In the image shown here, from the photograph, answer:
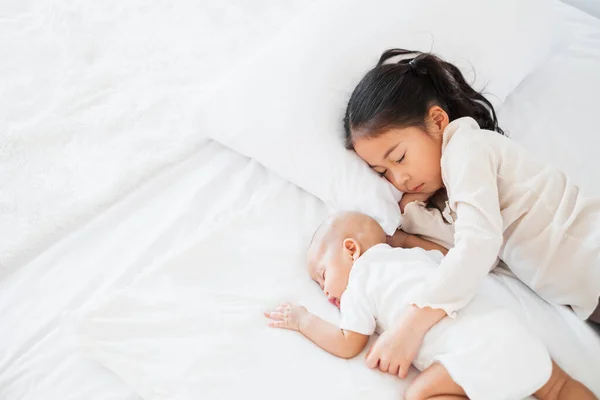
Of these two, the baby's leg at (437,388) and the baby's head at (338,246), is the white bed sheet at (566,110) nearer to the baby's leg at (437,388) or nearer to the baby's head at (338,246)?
the baby's head at (338,246)

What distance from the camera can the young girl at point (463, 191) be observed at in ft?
3.23

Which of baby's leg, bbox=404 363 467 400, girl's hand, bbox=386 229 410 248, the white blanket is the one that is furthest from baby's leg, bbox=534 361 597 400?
the white blanket

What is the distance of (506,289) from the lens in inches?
43.3

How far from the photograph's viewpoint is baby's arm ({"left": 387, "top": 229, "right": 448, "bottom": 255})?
1.23 m

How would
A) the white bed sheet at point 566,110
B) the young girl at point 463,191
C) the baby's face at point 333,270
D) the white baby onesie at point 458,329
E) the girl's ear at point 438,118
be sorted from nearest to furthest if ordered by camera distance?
1. the white baby onesie at point 458,329
2. the young girl at point 463,191
3. the baby's face at point 333,270
4. the girl's ear at point 438,118
5. the white bed sheet at point 566,110

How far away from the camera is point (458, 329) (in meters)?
0.96

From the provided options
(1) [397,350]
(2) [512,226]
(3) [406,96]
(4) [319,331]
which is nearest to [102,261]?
(4) [319,331]

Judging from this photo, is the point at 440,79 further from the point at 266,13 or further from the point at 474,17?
the point at 266,13

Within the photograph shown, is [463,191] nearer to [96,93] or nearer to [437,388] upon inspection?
[437,388]

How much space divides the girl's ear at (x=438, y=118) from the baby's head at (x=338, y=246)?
9.5 inches

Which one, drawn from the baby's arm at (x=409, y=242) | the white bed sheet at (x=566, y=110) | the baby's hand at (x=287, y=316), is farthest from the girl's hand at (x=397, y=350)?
the white bed sheet at (x=566, y=110)

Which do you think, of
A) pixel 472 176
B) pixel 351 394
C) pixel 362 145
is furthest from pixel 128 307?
pixel 472 176

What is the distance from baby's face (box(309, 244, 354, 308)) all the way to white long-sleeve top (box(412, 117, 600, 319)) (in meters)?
0.16

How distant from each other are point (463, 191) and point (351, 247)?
24 centimetres
